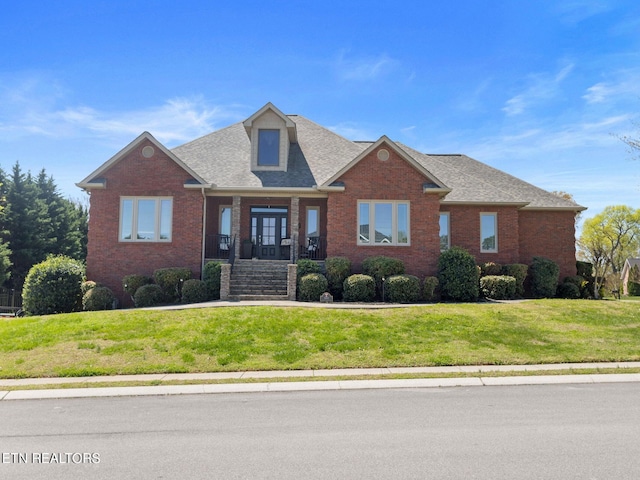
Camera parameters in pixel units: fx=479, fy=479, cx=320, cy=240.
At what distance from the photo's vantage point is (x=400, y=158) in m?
19.6

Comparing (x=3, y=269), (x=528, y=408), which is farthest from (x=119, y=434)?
(x=3, y=269)

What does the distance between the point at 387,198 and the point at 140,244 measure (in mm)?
10183

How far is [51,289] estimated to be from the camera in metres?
17.0

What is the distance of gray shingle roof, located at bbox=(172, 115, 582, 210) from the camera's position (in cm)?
2109

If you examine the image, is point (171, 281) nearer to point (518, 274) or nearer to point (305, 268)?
point (305, 268)

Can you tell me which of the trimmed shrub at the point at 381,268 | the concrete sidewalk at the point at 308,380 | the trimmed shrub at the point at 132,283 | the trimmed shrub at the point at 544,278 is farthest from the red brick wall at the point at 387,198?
the concrete sidewalk at the point at 308,380

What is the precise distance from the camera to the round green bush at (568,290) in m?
21.4

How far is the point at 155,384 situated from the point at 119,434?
118 inches

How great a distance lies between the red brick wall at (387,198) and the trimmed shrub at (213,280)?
4.48 m

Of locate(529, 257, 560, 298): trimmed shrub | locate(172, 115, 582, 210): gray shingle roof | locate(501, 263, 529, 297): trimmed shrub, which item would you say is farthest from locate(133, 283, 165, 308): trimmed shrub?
locate(529, 257, 560, 298): trimmed shrub

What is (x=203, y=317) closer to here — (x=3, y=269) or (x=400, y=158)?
(x=400, y=158)

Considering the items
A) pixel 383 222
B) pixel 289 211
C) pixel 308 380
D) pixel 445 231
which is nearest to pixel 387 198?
pixel 383 222

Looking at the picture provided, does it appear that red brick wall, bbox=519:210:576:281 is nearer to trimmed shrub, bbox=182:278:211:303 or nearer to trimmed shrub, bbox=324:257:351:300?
trimmed shrub, bbox=324:257:351:300

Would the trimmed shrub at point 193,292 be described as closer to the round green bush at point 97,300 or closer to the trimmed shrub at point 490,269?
the round green bush at point 97,300
